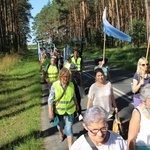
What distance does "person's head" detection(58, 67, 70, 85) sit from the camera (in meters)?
6.04

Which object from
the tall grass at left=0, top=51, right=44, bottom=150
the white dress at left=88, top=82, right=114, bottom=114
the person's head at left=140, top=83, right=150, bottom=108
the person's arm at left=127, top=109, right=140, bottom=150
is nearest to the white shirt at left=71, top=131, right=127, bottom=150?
the person's arm at left=127, top=109, right=140, bottom=150

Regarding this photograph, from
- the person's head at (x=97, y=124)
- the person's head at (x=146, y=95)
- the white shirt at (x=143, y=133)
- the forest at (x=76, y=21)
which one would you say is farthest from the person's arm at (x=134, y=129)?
the forest at (x=76, y=21)

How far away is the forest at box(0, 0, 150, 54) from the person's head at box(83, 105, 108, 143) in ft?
67.9

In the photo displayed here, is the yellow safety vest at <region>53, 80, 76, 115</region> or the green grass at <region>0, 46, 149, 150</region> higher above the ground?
the yellow safety vest at <region>53, 80, 76, 115</region>

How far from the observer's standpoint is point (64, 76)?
6059 millimetres

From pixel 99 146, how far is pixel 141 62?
3.21 metres

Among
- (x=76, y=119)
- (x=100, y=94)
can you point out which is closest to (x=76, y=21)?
(x=76, y=119)

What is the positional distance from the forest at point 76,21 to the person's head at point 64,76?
17715 millimetres

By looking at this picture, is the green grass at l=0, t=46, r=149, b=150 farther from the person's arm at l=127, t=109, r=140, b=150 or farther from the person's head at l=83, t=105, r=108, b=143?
the person's head at l=83, t=105, r=108, b=143

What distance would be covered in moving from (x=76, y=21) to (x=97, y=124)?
81.0m

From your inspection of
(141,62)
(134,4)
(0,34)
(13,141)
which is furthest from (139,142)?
(134,4)

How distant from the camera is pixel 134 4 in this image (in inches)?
2667

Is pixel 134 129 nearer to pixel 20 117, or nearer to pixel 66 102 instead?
pixel 66 102

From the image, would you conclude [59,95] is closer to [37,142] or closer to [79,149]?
[37,142]
